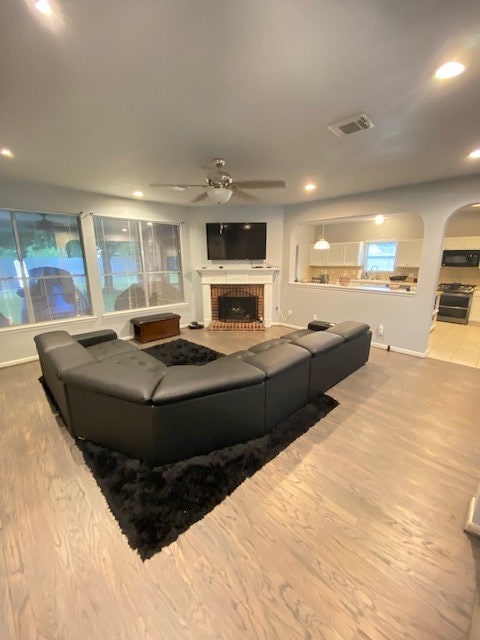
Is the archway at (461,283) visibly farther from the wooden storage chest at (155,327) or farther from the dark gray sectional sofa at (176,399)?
the wooden storage chest at (155,327)

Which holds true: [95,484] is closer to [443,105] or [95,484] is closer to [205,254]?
[443,105]

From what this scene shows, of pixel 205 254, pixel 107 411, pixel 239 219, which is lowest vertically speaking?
pixel 107 411

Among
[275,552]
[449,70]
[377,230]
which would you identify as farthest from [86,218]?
[377,230]

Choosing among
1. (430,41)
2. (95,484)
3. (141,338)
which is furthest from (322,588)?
(141,338)

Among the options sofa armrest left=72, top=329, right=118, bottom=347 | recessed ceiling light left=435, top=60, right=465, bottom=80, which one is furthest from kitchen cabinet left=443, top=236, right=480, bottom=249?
sofa armrest left=72, top=329, right=118, bottom=347

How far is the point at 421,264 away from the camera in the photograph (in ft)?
13.0

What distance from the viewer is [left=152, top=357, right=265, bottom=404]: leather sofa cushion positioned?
186 cm

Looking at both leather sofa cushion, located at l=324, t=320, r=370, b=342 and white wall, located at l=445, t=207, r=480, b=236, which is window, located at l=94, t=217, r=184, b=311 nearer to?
leather sofa cushion, located at l=324, t=320, r=370, b=342

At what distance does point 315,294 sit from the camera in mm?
5438

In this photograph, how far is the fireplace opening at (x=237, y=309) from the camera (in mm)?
6074

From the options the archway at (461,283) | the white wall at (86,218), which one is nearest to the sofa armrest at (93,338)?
the white wall at (86,218)

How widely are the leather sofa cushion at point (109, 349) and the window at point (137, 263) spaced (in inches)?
69.7

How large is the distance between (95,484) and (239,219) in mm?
5154

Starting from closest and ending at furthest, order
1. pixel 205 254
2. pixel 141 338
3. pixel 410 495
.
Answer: pixel 410 495, pixel 141 338, pixel 205 254
